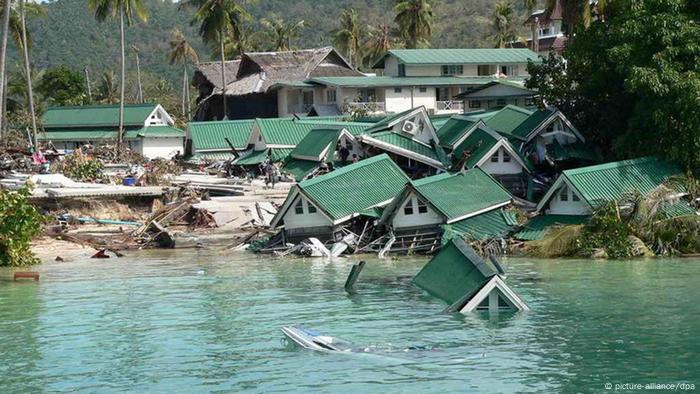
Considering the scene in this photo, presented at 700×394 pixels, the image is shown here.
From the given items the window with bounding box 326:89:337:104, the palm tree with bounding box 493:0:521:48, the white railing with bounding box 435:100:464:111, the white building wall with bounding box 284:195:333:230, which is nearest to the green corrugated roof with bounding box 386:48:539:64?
the white railing with bounding box 435:100:464:111

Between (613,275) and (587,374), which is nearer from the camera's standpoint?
(587,374)

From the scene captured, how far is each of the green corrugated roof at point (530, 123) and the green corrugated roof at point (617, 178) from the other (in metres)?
A: 8.11

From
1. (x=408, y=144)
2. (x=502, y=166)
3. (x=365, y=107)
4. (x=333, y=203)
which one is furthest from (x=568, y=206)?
(x=365, y=107)

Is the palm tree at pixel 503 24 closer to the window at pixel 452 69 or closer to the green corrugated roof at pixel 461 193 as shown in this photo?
the window at pixel 452 69

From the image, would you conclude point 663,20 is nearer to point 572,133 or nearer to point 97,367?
point 572,133

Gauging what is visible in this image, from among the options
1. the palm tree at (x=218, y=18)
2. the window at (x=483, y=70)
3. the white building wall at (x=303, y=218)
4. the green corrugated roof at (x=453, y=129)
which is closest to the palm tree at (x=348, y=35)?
the palm tree at (x=218, y=18)

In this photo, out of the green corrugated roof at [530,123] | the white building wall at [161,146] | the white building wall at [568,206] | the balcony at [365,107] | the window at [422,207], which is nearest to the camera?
the white building wall at [568,206]

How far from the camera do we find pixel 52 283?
35.4m

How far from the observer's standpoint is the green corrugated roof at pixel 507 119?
5128cm

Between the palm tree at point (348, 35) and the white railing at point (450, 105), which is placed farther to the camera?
the palm tree at point (348, 35)

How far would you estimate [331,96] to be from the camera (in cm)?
8038

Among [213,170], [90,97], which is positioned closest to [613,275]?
[213,170]

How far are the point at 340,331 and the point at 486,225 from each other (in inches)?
593

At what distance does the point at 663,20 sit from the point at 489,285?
19051mm
